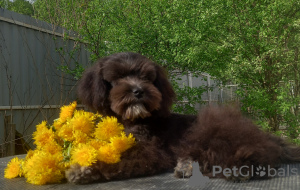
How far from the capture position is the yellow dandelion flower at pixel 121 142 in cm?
210

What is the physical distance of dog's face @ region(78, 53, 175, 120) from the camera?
2.22 metres

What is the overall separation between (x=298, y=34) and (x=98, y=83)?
13.2 ft

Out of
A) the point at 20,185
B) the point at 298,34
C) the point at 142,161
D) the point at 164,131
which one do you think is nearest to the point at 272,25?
the point at 298,34

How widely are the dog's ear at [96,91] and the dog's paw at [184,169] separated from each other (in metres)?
0.66

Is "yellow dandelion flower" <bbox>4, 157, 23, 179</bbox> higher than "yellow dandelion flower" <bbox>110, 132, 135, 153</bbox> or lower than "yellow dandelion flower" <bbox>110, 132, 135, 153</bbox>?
lower

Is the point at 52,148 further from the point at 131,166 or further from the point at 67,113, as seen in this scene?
the point at 131,166

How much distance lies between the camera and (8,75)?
575 centimetres

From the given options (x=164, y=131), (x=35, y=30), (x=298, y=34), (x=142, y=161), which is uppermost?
(x=35, y=30)

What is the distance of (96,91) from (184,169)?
2.78ft

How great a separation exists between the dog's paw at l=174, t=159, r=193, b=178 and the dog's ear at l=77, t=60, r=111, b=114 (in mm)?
660

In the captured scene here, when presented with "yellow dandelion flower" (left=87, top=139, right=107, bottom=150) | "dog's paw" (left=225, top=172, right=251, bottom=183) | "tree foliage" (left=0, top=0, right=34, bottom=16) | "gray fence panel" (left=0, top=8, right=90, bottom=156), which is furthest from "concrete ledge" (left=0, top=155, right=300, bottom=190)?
"tree foliage" (left=0, top=0, right=34, bottom=16)

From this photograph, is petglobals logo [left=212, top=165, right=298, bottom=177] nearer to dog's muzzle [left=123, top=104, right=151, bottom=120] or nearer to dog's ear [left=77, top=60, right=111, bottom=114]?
dog's muzzle [left=123, top=104, right=151, bottom=120]

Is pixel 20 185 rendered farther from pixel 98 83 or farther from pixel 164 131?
pixel 164 131

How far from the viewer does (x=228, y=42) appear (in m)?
5.16
